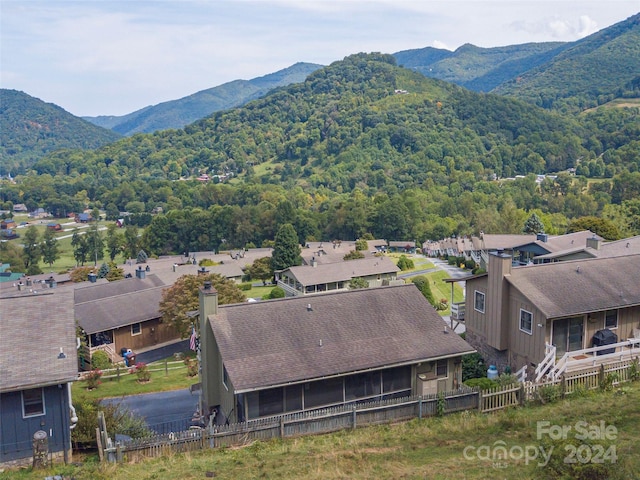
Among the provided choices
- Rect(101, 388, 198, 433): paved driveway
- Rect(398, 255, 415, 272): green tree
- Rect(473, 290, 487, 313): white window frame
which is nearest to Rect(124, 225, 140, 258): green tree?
Rect(398, 255, 415, 272): green tree

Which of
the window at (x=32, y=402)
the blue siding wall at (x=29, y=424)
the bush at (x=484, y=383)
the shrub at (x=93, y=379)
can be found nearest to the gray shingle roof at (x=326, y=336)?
the bush at (x=484, y=383)

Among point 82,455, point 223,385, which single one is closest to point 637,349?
point 223,385

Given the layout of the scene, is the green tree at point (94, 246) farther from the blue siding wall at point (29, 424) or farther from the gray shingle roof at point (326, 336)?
the blue siding wall at point (29, 424)

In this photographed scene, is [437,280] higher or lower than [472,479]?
lower

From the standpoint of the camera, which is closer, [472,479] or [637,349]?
[472,479]

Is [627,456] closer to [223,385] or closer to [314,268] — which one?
[223,385]

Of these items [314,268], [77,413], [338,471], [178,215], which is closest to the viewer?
[338,471]

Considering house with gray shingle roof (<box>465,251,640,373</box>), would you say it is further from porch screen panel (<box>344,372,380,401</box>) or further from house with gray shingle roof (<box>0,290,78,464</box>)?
house with gray shingle roof (<box>0,290,78,464</box>)
